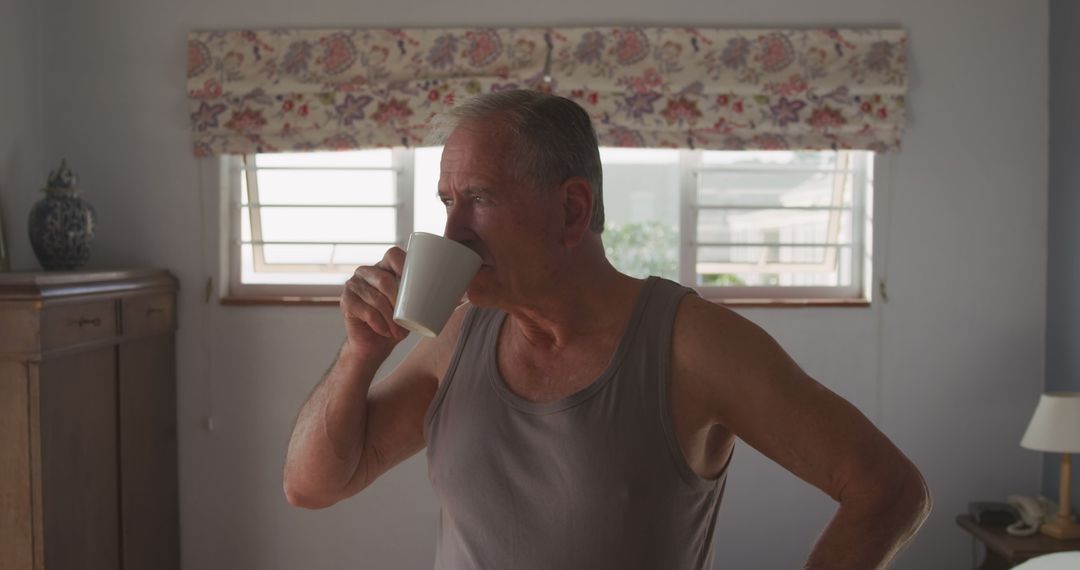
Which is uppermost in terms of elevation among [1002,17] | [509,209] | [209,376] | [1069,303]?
[1002,17]

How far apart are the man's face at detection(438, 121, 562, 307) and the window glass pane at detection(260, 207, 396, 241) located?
2.60 meters

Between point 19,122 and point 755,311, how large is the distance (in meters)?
2.65

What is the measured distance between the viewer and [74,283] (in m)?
2.83

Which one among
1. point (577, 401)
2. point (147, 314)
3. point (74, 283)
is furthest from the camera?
point (147, 314)

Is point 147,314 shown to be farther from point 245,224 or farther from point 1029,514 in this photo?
point 1029,514

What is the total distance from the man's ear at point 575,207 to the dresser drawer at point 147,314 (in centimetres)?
244

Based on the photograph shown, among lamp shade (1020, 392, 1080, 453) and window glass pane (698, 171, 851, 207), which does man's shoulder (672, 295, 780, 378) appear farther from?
window glass pane (698, 171, 851, 207)

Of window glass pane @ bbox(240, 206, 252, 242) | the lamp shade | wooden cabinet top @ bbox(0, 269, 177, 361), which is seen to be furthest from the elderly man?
window glass pane @ bbox(240, 206, 252, 242)

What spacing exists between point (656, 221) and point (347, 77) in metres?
1.23

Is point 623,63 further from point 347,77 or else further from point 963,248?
point 963,248

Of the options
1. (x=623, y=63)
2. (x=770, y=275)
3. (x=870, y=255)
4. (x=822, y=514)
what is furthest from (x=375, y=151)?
(x=822, y=514)

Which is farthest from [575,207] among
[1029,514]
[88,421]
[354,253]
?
[1029,514]

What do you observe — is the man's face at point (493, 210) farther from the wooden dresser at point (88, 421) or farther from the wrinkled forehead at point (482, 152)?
the wooden dresser at point (88, 421)

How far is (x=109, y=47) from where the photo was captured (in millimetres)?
3588
